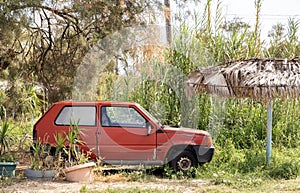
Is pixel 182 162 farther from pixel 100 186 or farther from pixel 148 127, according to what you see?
pixel 100 186

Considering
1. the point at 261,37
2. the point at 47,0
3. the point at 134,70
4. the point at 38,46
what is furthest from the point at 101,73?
the point at 261,37

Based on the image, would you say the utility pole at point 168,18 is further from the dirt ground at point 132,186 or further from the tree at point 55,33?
the dirt ground at point 132,186

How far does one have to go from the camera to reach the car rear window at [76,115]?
Result: 333 inches

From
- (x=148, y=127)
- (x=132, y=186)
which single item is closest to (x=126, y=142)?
(x=148, y=127)

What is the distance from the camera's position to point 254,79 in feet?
27.8

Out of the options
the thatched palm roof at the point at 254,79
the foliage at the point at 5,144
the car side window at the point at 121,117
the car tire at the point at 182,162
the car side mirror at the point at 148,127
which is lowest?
the car tire at the point at 182,162

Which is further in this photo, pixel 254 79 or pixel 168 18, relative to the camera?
pixel 168 18

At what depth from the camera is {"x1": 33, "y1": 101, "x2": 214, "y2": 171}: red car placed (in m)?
8.36

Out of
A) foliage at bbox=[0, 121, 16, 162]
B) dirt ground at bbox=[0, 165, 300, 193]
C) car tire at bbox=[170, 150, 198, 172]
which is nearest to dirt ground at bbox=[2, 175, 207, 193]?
dirt ground at bbox=[0, 165, 300, 193]

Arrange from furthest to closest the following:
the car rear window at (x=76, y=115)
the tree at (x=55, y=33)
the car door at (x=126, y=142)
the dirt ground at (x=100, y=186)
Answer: the tree at (x=55, y=33) < the car rear window at (x=76, y=115) < the car door at (x=126, y=142) < the dirt ground at (x=100, y=186)

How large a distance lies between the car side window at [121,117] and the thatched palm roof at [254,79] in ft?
5.18

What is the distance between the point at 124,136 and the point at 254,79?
265cm

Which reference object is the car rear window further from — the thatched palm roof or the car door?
the thatched palm roof

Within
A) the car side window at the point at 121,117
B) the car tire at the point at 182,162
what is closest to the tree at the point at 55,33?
the car side window at the point at 121,117
